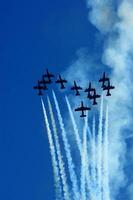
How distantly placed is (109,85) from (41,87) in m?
13.0

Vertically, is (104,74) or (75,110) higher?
(104,74)

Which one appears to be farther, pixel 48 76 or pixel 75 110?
pixel 48 76

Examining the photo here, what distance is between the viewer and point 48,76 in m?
90.5

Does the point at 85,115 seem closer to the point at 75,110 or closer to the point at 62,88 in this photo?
the point at 75,110

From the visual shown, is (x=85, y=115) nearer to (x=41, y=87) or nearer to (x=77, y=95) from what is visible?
(x=77, y=95)

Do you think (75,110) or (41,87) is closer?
(75,110)

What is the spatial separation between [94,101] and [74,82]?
5.52 metres

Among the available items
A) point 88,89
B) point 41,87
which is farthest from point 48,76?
point 88,89

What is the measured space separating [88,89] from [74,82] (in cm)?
355

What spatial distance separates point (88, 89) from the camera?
286 ft

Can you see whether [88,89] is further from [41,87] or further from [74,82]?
[41,87]

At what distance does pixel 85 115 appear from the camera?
83.8m

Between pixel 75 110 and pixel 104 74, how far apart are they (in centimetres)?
1004

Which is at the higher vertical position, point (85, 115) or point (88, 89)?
point (88, 89)
